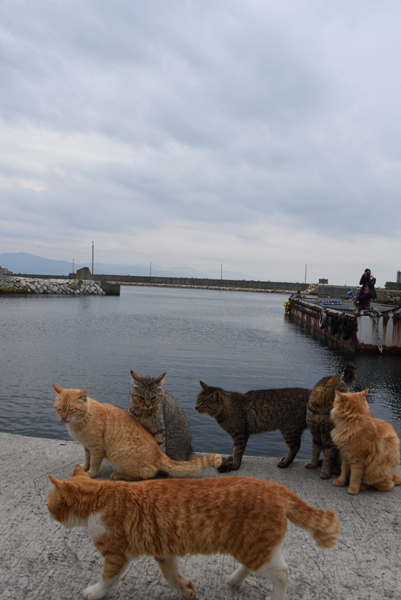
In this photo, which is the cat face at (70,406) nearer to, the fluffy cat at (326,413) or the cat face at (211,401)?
the cat face at (211,401)

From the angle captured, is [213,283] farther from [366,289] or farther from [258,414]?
[258,414]

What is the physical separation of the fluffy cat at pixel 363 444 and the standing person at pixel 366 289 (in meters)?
13.9

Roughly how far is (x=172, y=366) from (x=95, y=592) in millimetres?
11787

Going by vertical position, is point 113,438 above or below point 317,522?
below

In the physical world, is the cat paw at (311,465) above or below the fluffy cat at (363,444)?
below

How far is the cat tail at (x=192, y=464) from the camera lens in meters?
3.09

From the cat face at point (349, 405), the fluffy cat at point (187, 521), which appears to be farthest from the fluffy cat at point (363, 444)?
the fluffy cat at point (187, 521)

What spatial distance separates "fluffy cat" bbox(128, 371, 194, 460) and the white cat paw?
172 centimetres

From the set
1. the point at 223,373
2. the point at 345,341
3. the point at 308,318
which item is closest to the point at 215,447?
the point at 223,373

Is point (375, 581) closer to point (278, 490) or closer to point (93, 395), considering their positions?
point (278, 490)

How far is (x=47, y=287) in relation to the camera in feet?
183

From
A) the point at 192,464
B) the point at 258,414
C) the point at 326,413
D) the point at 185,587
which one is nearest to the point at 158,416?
the point at 192,464

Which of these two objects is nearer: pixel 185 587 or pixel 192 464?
pixel 185 587

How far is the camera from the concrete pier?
2350mm
